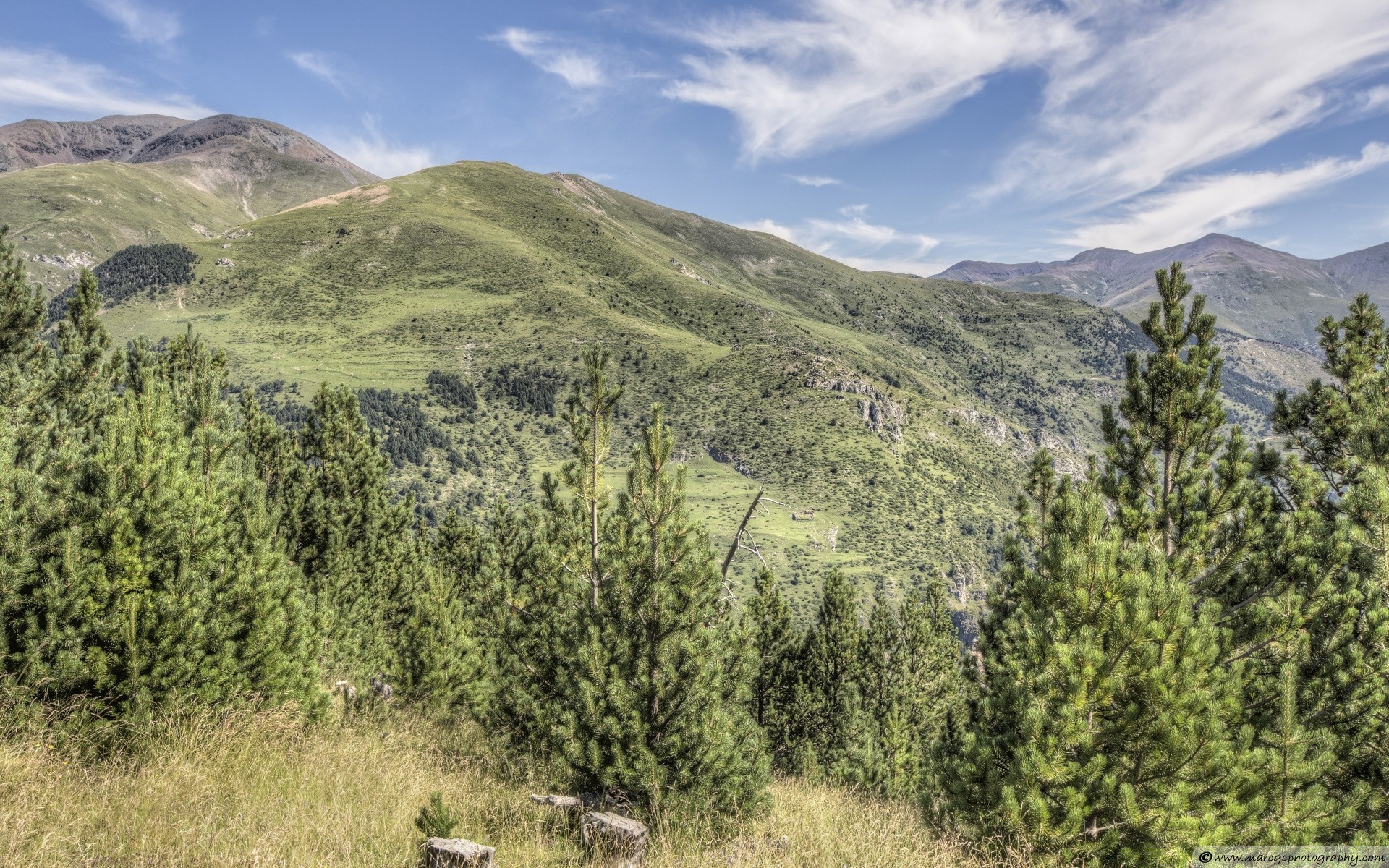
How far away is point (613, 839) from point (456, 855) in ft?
4.65

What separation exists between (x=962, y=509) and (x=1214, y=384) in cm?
13440

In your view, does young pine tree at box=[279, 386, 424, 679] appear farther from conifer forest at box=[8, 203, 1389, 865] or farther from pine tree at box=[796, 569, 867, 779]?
pine tree at box=[796, 569, 867, 779]

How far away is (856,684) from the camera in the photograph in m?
24.2

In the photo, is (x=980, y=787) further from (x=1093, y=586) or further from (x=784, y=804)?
(x=784, y=804)

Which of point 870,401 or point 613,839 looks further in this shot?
point 870,401

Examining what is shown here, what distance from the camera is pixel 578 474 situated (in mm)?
9289

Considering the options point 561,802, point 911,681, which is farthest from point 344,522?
point 911,681

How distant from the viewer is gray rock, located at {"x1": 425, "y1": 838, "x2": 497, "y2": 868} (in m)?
4.14

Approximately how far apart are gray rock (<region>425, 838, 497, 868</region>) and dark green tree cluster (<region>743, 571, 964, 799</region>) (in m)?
17.7

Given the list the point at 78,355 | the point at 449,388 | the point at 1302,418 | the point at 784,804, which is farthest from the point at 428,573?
the point at 449,388

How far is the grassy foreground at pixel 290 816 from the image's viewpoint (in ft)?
13.3

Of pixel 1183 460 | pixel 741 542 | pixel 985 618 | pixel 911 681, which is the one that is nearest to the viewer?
pixel 1183 460

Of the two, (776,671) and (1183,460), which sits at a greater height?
(1183,460)

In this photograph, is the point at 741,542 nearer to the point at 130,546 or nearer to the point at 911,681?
the point at 130,546
